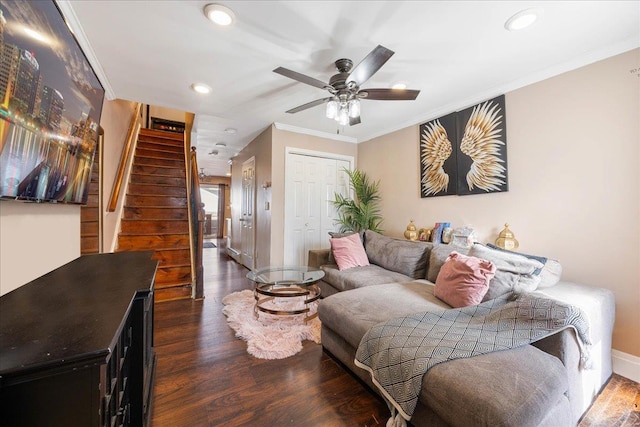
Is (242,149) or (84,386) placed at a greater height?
(242,149)

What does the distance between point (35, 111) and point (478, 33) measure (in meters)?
2.60

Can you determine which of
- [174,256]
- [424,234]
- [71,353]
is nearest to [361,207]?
[424,234]

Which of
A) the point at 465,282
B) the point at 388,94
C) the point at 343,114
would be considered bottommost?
the point at 465,282

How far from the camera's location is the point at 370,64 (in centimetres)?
171

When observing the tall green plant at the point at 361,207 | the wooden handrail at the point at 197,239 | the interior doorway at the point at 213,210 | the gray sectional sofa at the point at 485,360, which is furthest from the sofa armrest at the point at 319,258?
the interior doorway at the point at 213,210

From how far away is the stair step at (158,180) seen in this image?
407 centimetres

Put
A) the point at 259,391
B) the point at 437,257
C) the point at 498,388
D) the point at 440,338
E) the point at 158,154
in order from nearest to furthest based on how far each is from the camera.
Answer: the point at 498,388, the point at 440,338, the point at 259,391, the point at 437,257, the point at 158,154

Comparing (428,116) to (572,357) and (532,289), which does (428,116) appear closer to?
(532,289)

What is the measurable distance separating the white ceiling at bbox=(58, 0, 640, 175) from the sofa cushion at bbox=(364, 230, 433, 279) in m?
1.72

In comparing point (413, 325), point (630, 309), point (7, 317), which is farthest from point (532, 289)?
point (7, 317)

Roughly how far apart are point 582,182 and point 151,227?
190 inches

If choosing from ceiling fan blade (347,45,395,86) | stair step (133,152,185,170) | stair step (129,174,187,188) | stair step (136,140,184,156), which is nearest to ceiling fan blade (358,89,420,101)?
ceiling fan blade (347,45,395,86)

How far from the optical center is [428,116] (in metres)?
3.29

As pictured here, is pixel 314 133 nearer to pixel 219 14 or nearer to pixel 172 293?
pixel 219 14
